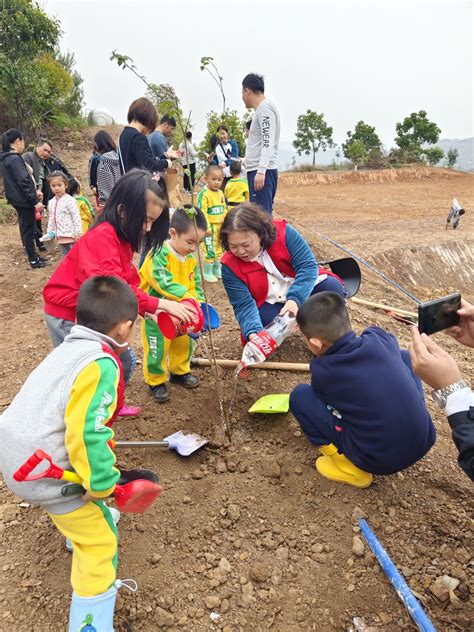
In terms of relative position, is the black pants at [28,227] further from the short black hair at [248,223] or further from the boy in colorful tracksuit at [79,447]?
the boy in colorful tracksuit at [79,447]

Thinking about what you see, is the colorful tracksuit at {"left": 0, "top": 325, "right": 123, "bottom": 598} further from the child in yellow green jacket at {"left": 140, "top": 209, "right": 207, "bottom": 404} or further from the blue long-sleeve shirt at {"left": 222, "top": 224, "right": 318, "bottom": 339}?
the blue long-sleeve shirt at {"left": 222, "top": 224, "right": 318, "bottom": 339}

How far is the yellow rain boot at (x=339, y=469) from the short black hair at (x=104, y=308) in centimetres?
133

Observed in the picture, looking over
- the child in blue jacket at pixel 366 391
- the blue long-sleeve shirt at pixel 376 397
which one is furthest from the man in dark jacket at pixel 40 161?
the blue long-sleeve shirt at pixel 376 397

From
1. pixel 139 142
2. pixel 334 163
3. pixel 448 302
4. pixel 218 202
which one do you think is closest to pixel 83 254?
pixel 448 302

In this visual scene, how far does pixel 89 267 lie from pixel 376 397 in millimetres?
1511

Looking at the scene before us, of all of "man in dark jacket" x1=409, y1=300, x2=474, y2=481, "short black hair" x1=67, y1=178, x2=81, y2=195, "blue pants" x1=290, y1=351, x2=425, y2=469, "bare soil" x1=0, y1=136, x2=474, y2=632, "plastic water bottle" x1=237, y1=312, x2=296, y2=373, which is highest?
"short black hair" x1=67, y1=178, x2=81, y2=195

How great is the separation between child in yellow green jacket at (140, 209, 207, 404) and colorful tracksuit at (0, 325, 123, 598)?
130cm

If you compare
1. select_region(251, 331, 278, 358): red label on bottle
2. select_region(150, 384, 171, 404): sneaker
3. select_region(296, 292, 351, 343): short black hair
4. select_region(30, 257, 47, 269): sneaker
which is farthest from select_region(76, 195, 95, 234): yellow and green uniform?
select_region(296, 292, 351, 343): short black hair

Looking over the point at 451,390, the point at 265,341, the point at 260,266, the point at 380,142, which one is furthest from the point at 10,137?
the point at 380,142

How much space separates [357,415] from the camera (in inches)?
82.5

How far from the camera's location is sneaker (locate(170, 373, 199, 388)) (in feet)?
10.9

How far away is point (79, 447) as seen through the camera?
151 cm

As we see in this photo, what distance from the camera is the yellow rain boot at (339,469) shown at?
2354mm

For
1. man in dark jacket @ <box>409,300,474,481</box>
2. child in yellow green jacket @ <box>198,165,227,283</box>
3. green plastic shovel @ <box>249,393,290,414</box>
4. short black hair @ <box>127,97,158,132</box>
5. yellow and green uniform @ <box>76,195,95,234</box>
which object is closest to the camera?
man in dark jacket @ <box>409,300,474,481</box>
